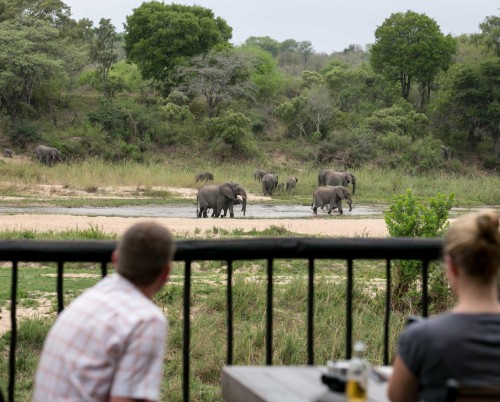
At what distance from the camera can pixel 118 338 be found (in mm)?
2869

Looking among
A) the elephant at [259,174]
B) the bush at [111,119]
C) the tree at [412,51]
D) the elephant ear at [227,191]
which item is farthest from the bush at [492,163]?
the elephant ear at [227,191]

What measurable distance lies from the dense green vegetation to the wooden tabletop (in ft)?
162

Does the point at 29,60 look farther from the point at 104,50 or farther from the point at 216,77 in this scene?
the point at 104,50

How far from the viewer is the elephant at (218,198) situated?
1324 inches

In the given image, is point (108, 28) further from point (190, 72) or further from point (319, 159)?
point (319, 159)

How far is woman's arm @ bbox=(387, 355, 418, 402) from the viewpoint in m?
2.79

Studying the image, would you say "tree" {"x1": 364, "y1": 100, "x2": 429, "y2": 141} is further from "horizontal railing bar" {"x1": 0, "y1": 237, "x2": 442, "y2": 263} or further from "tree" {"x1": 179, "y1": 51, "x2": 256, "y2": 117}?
"horizontal railing bar" {"x1": 0, "y1": 237, "x2": 442, "y2": 263}

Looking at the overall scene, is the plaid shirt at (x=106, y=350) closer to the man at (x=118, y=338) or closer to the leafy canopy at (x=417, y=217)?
the man at (x=118, y=338)

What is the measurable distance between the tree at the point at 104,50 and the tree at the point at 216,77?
21.0 ft

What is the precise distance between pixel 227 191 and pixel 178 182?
10.5 m

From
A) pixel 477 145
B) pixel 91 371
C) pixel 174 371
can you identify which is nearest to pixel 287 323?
pixel 174 371

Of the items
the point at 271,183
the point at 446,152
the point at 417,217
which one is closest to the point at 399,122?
the point at 446,152

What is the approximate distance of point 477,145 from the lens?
6375 centimetres

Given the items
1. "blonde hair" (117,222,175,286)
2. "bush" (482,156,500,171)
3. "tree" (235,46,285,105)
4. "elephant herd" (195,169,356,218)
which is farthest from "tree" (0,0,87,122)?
"blonde hair" (117,222,175,286)
